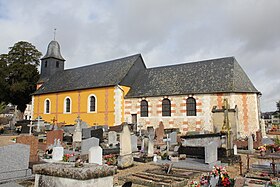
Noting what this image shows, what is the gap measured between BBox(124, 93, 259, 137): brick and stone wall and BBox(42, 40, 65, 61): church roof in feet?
66.0

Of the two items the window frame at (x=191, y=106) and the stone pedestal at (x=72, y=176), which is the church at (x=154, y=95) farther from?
the stone pedestal at (x=72, y=176)

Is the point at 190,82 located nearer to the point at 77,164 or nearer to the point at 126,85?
the point at 126,85

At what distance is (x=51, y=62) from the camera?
35562 mm

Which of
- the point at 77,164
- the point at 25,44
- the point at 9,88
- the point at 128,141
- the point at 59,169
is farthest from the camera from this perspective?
the point at 25,44

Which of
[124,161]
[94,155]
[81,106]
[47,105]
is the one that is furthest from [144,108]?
[94,155]

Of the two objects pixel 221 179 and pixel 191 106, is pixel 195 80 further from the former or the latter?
pixel 221 179

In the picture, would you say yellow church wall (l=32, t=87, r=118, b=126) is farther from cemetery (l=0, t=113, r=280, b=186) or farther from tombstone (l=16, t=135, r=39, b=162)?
tombstone (l=16, t=135, r=39, b=162)

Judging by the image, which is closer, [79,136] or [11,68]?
[79,136]

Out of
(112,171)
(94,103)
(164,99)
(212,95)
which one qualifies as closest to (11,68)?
(94,103)

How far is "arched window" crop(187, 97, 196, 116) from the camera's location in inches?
817

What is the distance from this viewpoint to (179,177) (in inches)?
271

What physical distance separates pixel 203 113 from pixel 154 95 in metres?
4.94

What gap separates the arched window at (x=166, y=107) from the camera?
71.7ft

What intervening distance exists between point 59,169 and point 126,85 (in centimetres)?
2214
